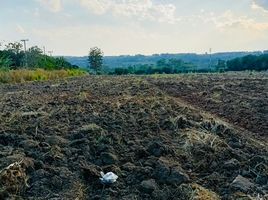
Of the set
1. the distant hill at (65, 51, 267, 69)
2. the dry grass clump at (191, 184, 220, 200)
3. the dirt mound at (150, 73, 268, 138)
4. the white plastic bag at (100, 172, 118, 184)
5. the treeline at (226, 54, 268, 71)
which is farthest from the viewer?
the distant hill at (65, 51, 267, 69)

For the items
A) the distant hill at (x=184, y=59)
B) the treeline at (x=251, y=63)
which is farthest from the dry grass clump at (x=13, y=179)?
the distant hill at (x=184, y=59)

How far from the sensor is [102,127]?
7082 millimetres

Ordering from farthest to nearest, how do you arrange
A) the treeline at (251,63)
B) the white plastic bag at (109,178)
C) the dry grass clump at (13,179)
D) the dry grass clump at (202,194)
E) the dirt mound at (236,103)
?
the treeline at (251,63) < the dirt mound at (236,103) < the white plastic bag at (109,178) < the dry grass clump at (13,179) < the dry grass clump at (202,194)

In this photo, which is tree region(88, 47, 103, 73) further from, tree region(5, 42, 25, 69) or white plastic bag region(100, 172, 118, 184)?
white plastic bag region(100, 172, 118, 184)

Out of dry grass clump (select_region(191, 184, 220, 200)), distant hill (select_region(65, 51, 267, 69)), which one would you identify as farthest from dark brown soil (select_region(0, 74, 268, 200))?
distant hill (select_region(65, 51, 267, 69))

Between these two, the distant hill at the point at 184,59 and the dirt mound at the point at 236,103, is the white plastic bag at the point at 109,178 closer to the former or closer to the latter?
the dirt mound at the point at 236,103

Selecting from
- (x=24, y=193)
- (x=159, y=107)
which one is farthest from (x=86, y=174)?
(x=159, y=107)

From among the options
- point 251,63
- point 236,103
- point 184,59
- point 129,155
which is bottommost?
point 184,59

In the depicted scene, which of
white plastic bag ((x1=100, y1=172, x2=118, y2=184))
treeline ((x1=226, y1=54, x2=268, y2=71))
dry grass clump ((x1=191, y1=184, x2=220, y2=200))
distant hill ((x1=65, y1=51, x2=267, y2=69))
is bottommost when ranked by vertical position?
distant hill ((x1=65, y1=51, x2=267, y2=69))

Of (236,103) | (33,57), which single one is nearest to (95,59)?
(33,57)

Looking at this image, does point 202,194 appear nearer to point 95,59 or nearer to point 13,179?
point 13,179

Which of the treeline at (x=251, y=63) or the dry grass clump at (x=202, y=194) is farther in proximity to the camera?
the treeline at (x=251, y=63)

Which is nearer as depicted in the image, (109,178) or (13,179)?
(13,179)

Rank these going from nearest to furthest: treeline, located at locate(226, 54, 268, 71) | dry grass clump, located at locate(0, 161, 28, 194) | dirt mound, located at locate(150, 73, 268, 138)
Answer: dry grass clump, located at locate(0, 161, 28, 194) < dirt mound, located at locate(150, 73, 268, 138) < treeline, located at locate(226, 54, 268, 71)
